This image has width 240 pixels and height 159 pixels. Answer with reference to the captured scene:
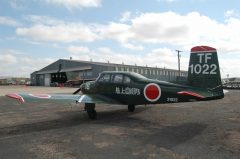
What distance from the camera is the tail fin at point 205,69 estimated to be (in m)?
10.3

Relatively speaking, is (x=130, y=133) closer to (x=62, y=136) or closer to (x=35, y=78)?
(x=62, y=136)

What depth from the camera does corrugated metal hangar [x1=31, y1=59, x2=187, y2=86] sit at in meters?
72.5

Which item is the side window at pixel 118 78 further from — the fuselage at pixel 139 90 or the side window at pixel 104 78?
the side window at pixel 104 78

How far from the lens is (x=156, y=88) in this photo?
1145 cm

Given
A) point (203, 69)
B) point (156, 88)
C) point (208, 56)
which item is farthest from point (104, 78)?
point (208, 56)

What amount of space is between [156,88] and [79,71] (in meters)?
67.5

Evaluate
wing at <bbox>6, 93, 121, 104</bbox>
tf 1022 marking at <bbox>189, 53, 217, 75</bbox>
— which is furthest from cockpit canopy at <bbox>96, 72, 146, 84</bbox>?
tf 1022 marking at <bbox>189, 53, 217, 75</bbox>

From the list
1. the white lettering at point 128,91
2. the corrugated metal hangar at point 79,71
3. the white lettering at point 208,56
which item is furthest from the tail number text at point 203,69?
the corrugated metal hangar at point 79,71

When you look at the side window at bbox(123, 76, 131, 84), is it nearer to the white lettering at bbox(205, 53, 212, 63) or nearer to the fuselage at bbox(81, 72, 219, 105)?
the fuselage at bbox(81, 72, 219, 105)

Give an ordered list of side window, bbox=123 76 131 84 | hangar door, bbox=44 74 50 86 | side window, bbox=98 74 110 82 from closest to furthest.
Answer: side window, bbox=123 76 131 84 < side window, bbox=98 74 110 82 < hangar door, bbox=44 74 50 86

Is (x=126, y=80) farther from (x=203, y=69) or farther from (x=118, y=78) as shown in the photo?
(x=203, y=69)

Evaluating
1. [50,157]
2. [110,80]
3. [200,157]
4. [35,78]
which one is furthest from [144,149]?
[35,78]

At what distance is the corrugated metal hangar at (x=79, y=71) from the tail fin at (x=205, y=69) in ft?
191

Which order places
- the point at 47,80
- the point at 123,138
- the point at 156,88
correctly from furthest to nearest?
the point at 47,80 → the point at 156,88 → the point at 123,138
